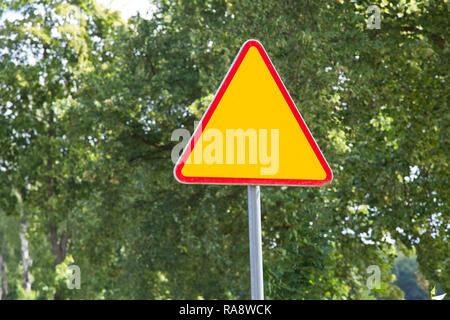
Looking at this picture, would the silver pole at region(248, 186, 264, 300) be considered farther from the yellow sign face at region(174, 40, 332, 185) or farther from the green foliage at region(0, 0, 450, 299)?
the green foliage at region(0, 0, 450, 299)

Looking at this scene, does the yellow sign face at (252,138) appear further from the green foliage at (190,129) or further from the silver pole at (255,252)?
the green foliage at (190,129)

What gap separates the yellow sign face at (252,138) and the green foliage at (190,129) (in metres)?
5.03

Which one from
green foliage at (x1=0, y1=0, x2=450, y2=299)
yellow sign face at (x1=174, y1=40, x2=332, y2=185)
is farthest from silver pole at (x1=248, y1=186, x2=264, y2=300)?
green foliage at (x1=0, y1=0, x2=450, y2=299)

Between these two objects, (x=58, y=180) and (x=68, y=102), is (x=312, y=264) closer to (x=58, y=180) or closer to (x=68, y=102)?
(x=68, y=102)

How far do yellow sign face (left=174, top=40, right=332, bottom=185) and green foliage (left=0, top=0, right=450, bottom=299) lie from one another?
16.5ft

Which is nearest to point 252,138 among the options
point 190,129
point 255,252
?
point 255,252

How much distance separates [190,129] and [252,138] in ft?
39.1

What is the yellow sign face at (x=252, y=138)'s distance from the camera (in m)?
3.11

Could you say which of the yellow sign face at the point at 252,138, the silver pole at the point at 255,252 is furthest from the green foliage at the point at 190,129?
the silver pole at the point at 255,252

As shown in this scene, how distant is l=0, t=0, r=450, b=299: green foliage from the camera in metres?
8.99

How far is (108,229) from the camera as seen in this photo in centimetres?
1634

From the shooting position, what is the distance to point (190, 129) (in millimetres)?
15086
